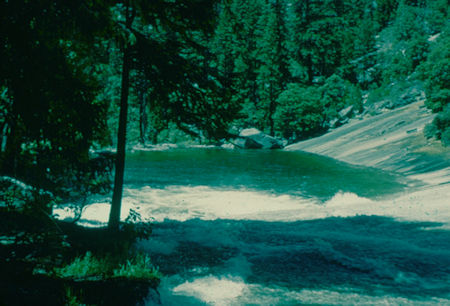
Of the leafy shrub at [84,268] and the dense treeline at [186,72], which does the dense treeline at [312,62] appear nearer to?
the dense treeline at [186,72]

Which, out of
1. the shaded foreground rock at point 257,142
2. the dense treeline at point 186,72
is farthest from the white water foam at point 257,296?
the shaded foreground rock at point 257,142

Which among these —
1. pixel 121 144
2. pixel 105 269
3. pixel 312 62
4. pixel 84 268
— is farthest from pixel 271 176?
pixel 312 62

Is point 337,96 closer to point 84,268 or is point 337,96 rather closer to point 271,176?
point 271,176

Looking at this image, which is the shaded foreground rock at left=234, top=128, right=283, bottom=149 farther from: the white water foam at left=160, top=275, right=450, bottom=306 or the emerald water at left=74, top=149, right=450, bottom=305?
the white water foam at left=160, top=275, right=450, bottom=306

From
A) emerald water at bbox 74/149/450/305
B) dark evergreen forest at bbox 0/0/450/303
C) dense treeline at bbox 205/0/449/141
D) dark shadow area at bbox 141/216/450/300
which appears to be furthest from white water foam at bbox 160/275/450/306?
dense treeline at bbox 205/0/449/141

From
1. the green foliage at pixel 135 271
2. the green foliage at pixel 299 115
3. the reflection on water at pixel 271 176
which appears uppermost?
the green foliage at pixel 299 115

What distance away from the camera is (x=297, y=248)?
9820 mm

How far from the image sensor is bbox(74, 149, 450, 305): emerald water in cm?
702

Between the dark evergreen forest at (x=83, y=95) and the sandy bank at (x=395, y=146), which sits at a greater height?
the sandy bank at (x=395, y=146)

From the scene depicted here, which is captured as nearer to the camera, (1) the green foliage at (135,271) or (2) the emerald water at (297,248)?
(1) the green foliage at (135,271)

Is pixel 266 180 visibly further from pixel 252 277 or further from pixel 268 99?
pixel 268 99

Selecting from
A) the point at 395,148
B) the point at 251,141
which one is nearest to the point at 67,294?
the point at 395,148

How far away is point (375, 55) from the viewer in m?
67.8

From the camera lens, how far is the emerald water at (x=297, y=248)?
23.0ft
